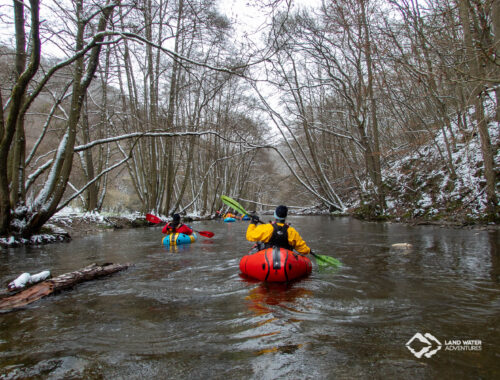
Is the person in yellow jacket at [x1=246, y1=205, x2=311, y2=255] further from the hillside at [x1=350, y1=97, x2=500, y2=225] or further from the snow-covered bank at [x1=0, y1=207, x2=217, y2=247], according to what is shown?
the snow-covered bank at [x1=0, y1=207, x2=217, y2=247]

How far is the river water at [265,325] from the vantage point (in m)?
2.14

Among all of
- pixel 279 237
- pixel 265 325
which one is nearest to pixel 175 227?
pixel 279 237

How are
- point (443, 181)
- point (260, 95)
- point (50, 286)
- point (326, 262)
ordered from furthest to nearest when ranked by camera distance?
point (260, 95)
point (443, 181)
point (326, 262)
point (50, 286)

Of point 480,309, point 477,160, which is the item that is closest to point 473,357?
point 480,309

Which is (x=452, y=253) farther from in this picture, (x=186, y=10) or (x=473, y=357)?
(x=186, y=10)

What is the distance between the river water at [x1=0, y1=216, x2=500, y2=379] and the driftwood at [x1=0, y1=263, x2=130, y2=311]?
4.1 inches

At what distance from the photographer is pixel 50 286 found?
374 centimetres

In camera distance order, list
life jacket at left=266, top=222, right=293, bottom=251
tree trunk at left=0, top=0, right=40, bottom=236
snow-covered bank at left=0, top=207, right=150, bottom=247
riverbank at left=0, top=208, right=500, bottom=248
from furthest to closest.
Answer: riverbank at left=0, top=208, right=500, bottom=248 < snow-covered bank at left=0, top=207, right=150, bottom=247 < tree trunk at left=0, top=0, right=40, bottom=236 < life jacket at left=266, top=222, right=293, bottom=251

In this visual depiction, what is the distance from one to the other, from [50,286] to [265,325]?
267cm

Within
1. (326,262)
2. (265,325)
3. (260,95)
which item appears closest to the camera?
(265,325)

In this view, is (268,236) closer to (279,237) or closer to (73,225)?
(279,237)

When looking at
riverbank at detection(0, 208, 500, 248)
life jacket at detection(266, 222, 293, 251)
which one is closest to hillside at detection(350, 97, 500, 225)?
riverbank at detection(0, 208, 500, 248)

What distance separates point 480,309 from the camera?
10.3 ft

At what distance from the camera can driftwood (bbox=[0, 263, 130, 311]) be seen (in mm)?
3324
